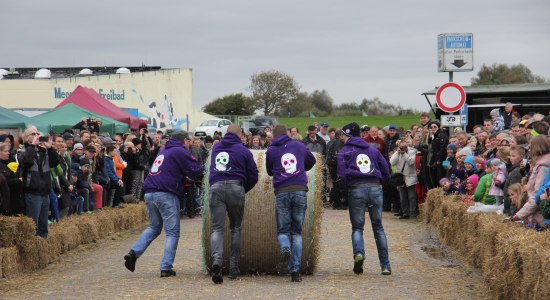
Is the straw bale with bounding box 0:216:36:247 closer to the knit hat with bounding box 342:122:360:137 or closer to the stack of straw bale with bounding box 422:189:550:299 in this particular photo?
the knit hat with bounding box 342:122:360:137

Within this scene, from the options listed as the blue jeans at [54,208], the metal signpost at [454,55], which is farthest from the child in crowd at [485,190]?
the blue jeans at [54,208]

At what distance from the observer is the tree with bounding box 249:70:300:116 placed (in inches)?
4437

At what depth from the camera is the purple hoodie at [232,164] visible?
12992 millimetres

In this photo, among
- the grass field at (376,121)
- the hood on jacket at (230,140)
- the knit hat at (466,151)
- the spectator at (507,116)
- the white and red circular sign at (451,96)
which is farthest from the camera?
the grass field at (376,121)

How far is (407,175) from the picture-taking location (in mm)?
24172

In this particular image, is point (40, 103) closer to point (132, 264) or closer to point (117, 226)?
point (117, 226)

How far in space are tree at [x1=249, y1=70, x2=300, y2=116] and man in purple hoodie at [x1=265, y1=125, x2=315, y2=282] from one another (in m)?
99.0

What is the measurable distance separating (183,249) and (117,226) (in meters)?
3.95

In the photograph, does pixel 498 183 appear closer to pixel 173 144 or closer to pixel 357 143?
pixel 357 143

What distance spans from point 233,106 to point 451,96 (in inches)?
3755

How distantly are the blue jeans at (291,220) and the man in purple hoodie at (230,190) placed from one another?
0.49 m

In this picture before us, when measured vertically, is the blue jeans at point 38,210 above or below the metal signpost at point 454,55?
below

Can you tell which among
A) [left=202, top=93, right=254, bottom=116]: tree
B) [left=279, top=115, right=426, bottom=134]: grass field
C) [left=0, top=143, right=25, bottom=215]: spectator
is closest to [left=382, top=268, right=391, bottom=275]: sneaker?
[left=0, top=143, right=25, bottom=215]: spectator

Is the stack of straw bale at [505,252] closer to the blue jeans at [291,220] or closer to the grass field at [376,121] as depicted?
the blue jeans at [291,220]
